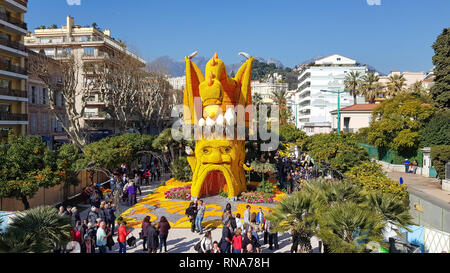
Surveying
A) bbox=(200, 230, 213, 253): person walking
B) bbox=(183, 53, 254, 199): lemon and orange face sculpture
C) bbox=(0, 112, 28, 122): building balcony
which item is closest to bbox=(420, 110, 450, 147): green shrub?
bbox=(183, 53, 254, 199): lemon and orange face sculpture

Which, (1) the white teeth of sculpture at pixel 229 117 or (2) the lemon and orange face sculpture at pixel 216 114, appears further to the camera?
(2) the lemon and orange face sculpture at pixel 216 114

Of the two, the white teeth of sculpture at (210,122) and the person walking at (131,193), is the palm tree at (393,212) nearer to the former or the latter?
the white teeth of sculpture at (210,122)

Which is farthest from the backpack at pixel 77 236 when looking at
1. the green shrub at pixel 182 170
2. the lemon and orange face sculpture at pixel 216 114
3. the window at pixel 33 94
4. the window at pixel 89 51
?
the window at pixel 89 51

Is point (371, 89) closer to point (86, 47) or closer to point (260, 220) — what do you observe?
point (86, 47)

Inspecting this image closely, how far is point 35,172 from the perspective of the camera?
47.7ft

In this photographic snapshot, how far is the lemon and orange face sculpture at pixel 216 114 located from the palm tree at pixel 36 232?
10.1 meters

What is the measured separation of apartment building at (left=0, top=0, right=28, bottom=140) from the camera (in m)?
30.6

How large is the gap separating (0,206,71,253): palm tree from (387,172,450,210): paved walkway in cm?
1899

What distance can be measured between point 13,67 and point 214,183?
25.1m

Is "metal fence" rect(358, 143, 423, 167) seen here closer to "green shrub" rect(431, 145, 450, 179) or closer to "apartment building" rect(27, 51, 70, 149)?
"green shrub" rect(431, 145, 450, 179)

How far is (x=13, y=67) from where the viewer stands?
104 ft

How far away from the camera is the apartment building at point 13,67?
100 ft

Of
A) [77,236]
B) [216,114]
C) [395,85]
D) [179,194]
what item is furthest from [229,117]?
[395,85]

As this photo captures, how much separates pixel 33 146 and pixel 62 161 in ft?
4.70
